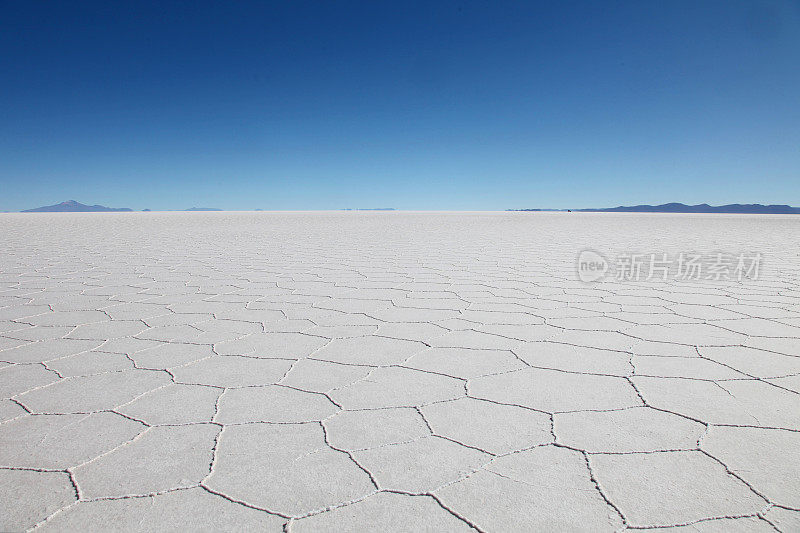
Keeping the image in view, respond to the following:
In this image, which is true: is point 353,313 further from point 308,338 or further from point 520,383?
point 520,383

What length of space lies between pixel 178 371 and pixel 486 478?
1.13 metres

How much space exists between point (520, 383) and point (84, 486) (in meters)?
1.16

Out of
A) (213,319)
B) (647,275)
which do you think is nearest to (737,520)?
(213,319)

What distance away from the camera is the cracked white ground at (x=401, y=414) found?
0.87 meters

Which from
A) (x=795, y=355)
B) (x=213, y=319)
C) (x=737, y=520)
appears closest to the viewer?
(x=737, y=520)

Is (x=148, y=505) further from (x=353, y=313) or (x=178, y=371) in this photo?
(x=353, y=313)

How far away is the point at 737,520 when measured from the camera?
0.82m

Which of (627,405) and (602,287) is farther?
(602,287)

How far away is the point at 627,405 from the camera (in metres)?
1.28

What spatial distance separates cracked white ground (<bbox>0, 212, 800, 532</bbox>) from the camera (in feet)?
2.85

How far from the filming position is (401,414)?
124 cm

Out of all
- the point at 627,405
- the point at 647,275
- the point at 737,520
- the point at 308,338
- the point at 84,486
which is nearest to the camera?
the point at 737,520

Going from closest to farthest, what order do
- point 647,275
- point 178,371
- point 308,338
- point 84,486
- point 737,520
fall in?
1. point 737,520
2. point 84,486
3. point 178,371
4. point 308,338
5. point 647,275

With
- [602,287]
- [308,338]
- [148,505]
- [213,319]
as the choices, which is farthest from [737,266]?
[148,505]
